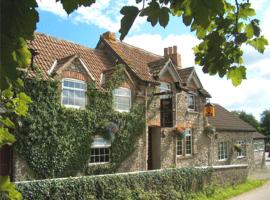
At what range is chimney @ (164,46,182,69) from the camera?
99.2ft

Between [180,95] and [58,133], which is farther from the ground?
[180,95]

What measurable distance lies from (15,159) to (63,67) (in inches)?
186

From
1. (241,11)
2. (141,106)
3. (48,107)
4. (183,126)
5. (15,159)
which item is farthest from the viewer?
(183,126)

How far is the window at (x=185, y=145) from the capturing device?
2540 cm

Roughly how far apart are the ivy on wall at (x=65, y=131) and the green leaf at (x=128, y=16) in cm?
1373

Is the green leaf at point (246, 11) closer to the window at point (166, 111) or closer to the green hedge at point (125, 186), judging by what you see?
the green hedge at point (125, 186)

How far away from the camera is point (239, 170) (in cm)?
2578

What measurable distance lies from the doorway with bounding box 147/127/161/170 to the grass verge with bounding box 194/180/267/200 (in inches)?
143

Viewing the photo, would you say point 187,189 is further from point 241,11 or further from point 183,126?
point 241,11

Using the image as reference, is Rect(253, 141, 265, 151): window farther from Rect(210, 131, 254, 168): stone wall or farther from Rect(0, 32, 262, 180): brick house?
Rect(0, 32, 262, 180): brick house

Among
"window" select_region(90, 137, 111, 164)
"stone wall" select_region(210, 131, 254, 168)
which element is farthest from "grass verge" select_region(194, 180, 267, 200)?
"window" select_region(90, 137, 111, 164)

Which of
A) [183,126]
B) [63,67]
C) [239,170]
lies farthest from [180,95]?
[63,67]

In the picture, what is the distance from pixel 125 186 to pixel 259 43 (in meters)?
13.7

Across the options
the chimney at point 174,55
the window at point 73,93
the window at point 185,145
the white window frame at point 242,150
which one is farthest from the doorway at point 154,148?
the white window frame at point 242,150
